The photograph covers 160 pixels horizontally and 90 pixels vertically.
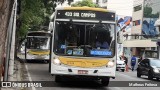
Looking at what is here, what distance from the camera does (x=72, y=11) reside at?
16203 mm

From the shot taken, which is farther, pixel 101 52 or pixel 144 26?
pixel 144 26

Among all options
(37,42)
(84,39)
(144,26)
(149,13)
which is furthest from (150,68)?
(144,26)

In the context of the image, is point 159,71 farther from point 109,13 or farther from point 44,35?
point 44,35

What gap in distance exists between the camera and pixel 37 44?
36094 millimetres

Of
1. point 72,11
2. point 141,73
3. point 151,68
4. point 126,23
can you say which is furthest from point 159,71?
point 126,23

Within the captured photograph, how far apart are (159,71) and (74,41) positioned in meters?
10.5

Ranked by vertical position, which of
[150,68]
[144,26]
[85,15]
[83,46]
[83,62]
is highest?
[144,26]

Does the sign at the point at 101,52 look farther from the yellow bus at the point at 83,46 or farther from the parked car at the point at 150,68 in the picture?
the parked car at the point at 150,68

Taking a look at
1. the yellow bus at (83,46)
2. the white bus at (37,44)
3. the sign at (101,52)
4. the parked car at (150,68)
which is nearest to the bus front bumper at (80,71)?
the yellow bus at (83,46)

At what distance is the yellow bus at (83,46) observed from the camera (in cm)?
1562

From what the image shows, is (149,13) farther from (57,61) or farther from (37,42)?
(57,61)

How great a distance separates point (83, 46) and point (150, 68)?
10606 millimetres

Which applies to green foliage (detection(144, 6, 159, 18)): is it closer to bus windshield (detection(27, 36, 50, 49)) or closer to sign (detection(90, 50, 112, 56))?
bus windshield (detection(27, 36, 50, 49))

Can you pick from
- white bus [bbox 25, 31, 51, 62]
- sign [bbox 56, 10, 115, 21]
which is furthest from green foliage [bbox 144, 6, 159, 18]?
sign [bbox 56, 10, 115, 21]
